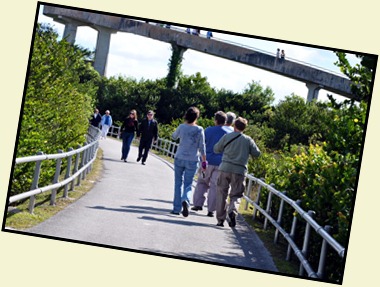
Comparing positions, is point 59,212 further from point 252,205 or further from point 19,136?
point 252,205

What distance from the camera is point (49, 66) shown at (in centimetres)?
1568

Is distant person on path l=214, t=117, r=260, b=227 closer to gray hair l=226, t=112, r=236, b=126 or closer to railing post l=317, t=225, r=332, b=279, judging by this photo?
gray hair l=226, t=112, r=236, b=126

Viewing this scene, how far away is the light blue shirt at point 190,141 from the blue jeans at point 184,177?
9 cm

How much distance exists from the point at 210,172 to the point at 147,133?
141 inches

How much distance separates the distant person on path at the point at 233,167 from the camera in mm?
13984

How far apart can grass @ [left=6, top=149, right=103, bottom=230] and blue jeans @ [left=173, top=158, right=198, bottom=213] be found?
4.06ft

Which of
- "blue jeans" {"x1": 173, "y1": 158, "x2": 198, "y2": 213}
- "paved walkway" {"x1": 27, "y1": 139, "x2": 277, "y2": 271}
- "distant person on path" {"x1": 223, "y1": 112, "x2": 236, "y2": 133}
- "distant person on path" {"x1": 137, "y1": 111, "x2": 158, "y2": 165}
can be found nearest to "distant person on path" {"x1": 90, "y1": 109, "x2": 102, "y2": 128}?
"distant person on path" {"x1": 137, "y1": 111, "x2": 158, "y2": 165}

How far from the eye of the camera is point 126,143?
2164 cm

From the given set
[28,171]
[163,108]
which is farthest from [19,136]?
[163,108]

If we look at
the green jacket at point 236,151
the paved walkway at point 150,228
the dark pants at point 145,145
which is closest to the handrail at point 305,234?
the paved walkway at point 150,228

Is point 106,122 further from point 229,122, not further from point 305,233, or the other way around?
point 305,233

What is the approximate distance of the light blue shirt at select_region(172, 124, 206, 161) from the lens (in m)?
14.6

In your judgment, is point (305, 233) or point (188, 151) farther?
point (188, 151)

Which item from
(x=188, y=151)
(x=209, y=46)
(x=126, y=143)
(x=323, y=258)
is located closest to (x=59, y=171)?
(x=188, y=151)
